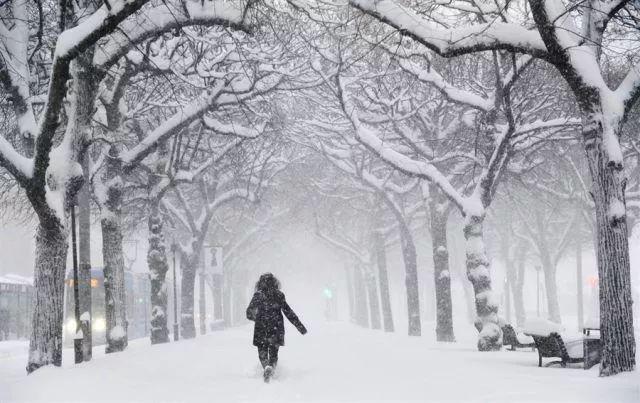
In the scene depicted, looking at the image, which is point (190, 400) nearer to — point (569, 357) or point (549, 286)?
point (569, 357)

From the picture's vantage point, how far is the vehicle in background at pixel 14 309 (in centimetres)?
2532

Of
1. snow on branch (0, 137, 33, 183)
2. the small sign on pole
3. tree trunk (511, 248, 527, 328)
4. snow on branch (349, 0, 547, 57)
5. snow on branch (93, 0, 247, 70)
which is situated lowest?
tree trunk (511, 248, 527, 328)

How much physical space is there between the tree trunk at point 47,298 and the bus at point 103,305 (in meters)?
8.85

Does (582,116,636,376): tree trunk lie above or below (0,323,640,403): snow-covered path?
above

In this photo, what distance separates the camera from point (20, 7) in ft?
31.8

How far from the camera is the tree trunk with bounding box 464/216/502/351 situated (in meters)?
12.5

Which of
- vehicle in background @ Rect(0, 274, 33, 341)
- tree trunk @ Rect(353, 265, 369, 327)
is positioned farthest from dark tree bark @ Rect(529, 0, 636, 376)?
tree trunk @ Rect(353, 265, 369, 327)

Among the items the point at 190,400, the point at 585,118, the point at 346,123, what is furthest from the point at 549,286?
the point at 190,400

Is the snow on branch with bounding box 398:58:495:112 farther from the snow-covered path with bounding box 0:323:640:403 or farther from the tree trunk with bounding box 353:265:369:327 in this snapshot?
the tree trunk with bounding box 353:265:369:327

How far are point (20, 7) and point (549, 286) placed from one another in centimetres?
2367

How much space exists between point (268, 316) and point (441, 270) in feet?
28.0

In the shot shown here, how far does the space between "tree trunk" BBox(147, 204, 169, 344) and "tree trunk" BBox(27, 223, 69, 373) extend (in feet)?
21.8

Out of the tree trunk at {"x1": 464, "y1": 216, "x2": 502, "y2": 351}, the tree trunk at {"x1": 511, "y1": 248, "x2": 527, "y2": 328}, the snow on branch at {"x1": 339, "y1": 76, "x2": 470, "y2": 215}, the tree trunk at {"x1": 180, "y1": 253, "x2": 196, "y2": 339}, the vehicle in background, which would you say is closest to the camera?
the tree trunk at {"x1": 464, "y1": 216, "x2": 502, "y2": 351}

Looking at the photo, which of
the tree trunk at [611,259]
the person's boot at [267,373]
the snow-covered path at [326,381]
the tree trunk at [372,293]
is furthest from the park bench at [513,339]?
the tree trunk at [372,293]
